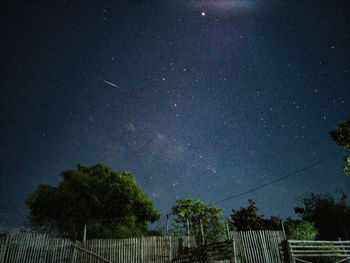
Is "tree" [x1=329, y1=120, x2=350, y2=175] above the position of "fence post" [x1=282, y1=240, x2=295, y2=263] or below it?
above

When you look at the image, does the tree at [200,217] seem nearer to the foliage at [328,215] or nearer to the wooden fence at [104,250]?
the wooden fence at [104,250]

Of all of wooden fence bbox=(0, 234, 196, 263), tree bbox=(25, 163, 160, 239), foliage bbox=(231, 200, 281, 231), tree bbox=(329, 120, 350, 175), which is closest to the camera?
wooden fence bbox=(0, 234, 196, 263)

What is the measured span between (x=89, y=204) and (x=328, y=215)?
38.2 m

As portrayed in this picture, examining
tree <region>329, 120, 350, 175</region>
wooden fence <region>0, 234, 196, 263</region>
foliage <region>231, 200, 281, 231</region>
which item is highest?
tree <region>329, 120, 350, 175</region>

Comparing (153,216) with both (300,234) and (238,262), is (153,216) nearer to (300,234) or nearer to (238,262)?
(238,262)

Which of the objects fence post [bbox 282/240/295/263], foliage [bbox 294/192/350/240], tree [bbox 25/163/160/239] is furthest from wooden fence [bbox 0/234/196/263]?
foliage [bbox 294/192/350/240]

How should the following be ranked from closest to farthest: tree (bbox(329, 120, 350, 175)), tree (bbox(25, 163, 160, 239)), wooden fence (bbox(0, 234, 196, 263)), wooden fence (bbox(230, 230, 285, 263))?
wooden fence (bbox(230, 230, 285, 263))
wooden fence (bbox(0, 234, 196, 263))
tree (bbox(329, 120, 350, 175))
tree (bbox(25, 163, 160, 239))

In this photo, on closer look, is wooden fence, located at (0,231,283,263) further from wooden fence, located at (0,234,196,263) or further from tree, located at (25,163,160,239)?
tree, located at (25,163,160,239)

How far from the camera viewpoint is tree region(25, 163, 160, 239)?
18.8 meters

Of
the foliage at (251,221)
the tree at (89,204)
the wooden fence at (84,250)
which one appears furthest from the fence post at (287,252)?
the foliage at (251,221)

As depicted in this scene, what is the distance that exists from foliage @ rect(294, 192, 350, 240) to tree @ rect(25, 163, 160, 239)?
3269cm

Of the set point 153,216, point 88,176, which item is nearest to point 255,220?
point 153,216

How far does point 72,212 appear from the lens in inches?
758

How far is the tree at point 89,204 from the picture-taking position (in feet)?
61.8
